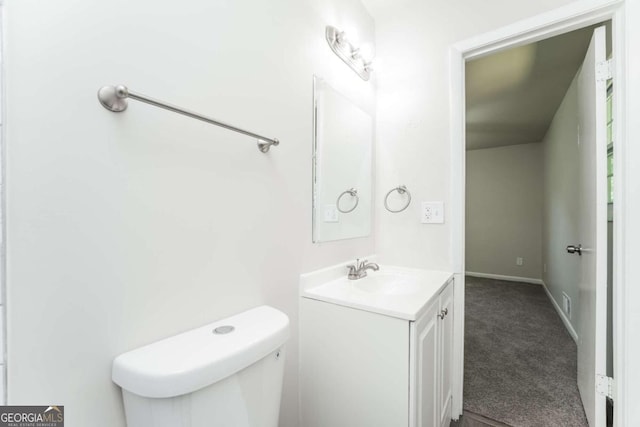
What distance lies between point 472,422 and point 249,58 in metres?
2.12

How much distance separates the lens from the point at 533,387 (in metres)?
1.76

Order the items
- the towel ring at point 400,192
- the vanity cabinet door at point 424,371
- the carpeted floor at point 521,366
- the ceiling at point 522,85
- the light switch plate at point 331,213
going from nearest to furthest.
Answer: the vanity cabinet door at point 424,371 < the light switch plate at point 331,213 < the carpeted floor at point 521,366 < the towel ring at point 400,192 < the ceiling at point 522,85

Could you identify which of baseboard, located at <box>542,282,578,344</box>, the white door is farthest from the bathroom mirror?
baseboard, located at <box>542,282,578,344</box>

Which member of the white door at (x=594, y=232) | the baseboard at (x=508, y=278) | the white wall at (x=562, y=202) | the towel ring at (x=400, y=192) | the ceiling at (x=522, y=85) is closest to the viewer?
the white door at (x=594, y=232)

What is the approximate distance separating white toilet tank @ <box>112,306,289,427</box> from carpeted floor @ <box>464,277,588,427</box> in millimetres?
1473

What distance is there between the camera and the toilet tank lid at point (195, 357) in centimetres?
59

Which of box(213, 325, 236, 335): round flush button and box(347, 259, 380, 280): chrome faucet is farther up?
box(347, 259, 380, 280): chrome faucet

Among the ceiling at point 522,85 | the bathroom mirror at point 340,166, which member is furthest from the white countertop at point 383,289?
the ceiling at point 522,85

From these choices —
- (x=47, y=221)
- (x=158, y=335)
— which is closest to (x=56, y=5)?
(x=47, y=221)

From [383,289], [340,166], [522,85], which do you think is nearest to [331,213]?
[340,166]

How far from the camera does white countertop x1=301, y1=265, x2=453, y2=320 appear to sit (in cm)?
102

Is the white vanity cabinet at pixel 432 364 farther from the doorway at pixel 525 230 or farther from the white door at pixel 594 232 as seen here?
the white door at pixel 594 232

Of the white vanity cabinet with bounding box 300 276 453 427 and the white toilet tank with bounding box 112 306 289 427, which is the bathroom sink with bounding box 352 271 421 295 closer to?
the white vanity cabinet with bounding box 300 276 453 427

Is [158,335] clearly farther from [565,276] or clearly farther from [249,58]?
[565,276]
